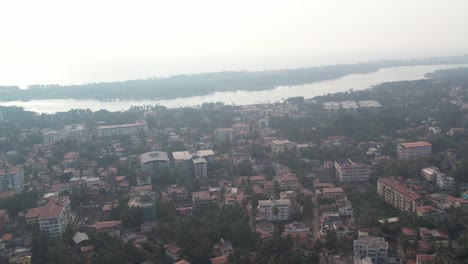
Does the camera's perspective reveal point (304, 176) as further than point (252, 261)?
Yes

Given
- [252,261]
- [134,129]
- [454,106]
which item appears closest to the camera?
[252,261]

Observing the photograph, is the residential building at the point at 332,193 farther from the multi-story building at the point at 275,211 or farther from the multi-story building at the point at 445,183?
the multi-story building at the point at 445,183

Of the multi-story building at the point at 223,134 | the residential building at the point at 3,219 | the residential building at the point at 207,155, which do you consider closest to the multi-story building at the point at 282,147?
the residential building at the point at 207,155

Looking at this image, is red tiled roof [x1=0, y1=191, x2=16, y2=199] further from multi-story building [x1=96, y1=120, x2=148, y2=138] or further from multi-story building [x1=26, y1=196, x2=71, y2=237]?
multi-story building [x1=96, y1=120, x2=148, y2=138]

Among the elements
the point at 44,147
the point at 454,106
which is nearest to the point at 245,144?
the point at 44,147

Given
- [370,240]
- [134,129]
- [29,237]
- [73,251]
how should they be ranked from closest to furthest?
1. [370,240]
2. [73,251]
3. [29,237]
4. [134,129]

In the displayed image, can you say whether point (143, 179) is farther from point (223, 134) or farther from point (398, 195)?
point (398, 195)

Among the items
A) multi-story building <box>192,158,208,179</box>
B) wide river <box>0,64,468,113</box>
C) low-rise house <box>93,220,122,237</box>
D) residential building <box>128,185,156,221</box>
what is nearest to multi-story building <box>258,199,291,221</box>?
residential building <box>128,185,156,221</box>

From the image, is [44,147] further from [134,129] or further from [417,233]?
[417,233]

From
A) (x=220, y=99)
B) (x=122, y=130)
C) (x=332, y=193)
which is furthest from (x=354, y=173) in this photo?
(x=220, y=99)
